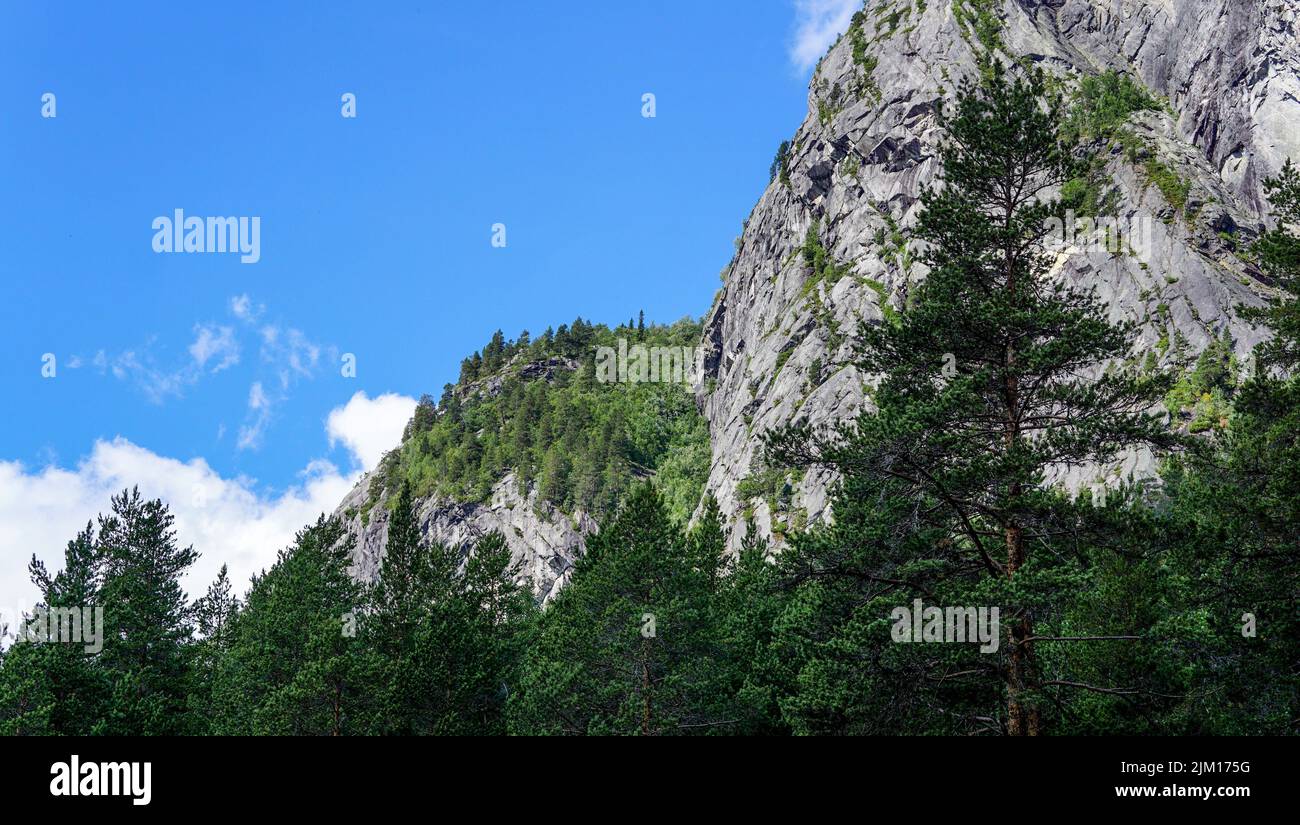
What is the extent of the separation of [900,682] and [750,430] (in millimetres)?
107321

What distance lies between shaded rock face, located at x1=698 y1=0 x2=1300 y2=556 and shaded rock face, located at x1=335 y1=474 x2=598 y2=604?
1117 inches


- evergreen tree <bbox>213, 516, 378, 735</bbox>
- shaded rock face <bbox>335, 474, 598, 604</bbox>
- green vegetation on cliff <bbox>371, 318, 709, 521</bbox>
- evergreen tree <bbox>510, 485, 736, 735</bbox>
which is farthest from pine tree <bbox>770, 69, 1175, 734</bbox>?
shaded rock face <bbox>335, 474, 598, 604</bbox>

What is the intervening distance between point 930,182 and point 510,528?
84483mm

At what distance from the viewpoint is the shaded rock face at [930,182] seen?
106688 millimetres

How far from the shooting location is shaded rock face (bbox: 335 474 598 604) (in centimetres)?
15012

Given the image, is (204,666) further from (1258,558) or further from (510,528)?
(510,528)

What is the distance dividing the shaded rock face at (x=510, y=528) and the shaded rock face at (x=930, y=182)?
28378mm

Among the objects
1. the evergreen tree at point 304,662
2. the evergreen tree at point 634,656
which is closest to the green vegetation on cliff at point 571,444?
the evergreen tree at point 304,662

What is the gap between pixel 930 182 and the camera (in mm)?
123500

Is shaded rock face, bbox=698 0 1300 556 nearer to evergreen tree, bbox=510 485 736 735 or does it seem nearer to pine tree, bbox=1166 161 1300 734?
evergreen tree, bbox=510 485 736 735

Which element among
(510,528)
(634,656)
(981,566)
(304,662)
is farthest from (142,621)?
Result: (510,528)

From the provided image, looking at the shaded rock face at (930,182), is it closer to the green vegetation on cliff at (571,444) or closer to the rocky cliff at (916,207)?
the rocky cliff at (916,207)

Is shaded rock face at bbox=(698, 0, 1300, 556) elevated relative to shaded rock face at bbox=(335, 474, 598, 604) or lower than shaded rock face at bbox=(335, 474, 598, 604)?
elevated

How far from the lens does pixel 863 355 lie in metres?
23.6
